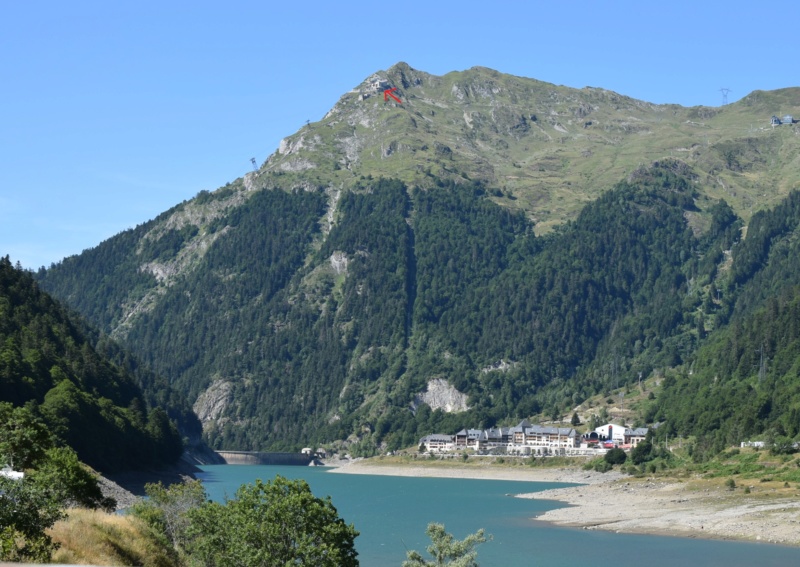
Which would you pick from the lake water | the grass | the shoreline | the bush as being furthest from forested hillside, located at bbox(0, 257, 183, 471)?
the grass

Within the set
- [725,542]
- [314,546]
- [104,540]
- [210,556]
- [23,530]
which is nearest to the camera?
[23,530]

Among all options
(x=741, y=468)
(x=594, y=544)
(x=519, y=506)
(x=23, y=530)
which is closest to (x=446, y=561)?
(x=23, y=530)

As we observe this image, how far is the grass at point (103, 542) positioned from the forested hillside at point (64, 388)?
82955mm

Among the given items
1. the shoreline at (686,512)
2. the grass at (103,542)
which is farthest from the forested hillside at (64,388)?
the grass at (103,542)

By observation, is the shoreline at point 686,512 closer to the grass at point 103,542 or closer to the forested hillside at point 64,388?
the forested hillside at point 64,388

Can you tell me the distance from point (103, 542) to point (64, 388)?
377 feet

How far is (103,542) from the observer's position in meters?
43.9

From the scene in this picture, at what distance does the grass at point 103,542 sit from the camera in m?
41.0

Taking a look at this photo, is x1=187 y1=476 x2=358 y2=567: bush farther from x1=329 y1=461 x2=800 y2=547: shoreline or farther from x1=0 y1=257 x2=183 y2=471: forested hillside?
x1=0 y1=257 x2=183 y2=471: forested hillside

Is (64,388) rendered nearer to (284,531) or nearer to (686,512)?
(686,512)

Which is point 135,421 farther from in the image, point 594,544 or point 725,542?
point 725,542

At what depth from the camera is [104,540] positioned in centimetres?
4422

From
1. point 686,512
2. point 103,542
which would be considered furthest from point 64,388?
point 103,542

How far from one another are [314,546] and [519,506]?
121137 mm
